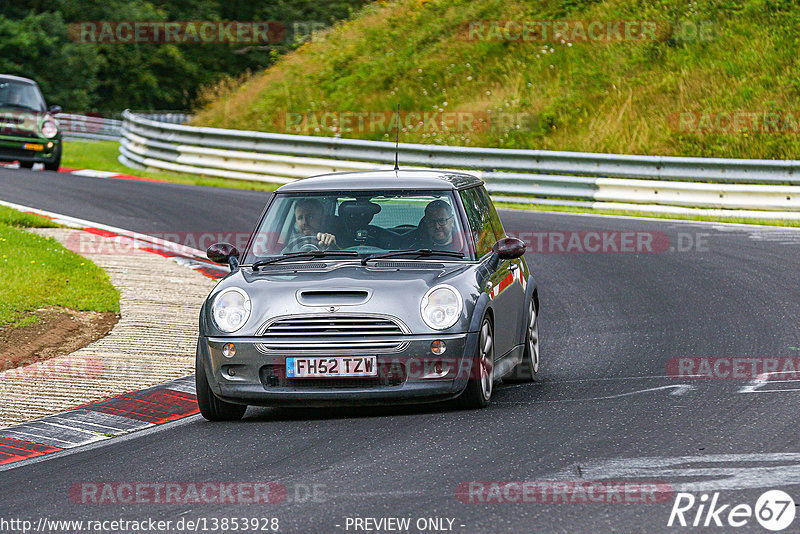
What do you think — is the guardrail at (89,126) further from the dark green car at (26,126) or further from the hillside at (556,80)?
the dark green car at (26,126)

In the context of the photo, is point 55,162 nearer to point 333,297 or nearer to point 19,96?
point 19,96

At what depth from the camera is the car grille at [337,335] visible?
744 centimetres

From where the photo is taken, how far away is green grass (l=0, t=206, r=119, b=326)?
11.1 metres

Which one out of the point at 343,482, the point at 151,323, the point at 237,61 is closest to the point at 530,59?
the point at 151,323

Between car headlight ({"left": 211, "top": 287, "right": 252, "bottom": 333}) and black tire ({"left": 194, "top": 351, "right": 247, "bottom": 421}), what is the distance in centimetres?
30

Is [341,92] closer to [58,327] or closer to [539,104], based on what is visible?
[539,104]

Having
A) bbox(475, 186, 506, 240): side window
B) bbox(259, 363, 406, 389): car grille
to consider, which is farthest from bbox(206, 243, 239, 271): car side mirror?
bbox(475, 186, 506, 240): side window

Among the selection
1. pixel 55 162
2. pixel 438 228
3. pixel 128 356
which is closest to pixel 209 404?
pixel 438 228

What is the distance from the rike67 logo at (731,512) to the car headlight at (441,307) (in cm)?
236

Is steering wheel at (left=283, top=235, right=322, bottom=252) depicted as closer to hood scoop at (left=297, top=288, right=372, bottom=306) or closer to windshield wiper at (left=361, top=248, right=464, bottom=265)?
windshield wiper at (left=361, top=248, right=464, bottom=265)

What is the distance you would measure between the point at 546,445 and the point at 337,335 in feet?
5.02

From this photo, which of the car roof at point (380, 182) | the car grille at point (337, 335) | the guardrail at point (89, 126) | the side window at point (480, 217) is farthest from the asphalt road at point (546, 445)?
the guardrail at point (89, 126)

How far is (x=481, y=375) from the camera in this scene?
304 inches

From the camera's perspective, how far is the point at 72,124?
1913 inches
